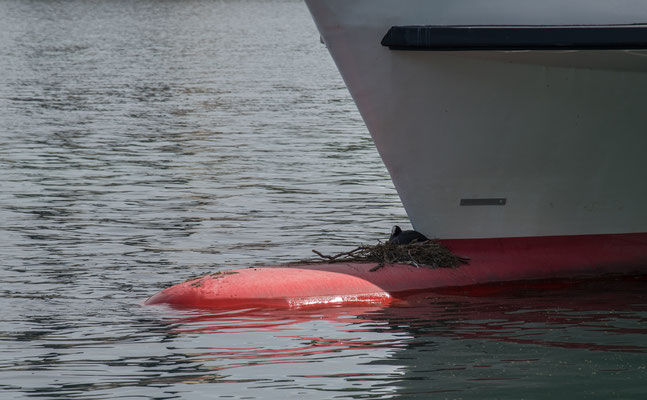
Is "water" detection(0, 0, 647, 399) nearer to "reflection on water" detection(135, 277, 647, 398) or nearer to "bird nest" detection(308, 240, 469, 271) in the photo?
"reflection on water" detection(135, 277, 647, 398)

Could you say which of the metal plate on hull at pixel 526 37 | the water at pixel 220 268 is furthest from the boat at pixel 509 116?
the water at pixel 220 268

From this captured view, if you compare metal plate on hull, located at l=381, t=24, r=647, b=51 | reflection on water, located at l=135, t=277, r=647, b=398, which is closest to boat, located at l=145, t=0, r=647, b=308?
metal plate on hull, located at l=381, t=24, r=647, b=51

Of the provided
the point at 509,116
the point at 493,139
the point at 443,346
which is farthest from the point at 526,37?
the point at 443,346

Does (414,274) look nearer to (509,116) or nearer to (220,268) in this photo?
(509,116)

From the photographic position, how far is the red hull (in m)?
8.38

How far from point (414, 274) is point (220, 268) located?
1660 millimetres

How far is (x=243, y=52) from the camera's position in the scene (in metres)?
38.5

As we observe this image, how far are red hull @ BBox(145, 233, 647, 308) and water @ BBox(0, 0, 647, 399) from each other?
150 millimetres

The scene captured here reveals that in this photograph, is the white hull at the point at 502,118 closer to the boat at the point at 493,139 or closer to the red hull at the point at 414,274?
the boat at the point at 493,139

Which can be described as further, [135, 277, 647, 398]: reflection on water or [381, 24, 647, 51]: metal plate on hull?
[381, 24, 647, 51]: metal plate on hull

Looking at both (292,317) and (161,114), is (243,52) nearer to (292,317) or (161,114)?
(161,114)

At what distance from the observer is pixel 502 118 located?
8.61 meters

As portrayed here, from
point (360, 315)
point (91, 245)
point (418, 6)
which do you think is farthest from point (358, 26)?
point (91, 245)

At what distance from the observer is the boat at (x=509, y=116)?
27.3 feet
